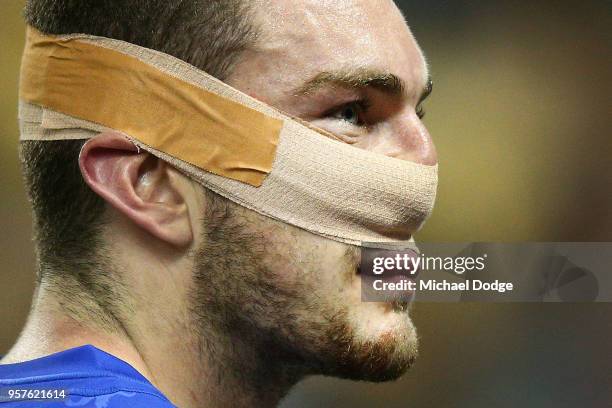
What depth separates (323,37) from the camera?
4.69 ft

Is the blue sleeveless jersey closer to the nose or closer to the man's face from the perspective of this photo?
the man's face

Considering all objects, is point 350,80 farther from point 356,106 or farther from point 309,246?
point 309,246

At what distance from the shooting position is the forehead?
1.42m

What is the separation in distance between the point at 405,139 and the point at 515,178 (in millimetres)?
1610

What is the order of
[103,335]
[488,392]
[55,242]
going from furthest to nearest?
[488,392] → [55,242] → [103,335]

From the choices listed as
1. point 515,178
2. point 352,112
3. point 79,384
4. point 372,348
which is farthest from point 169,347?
point 515,178

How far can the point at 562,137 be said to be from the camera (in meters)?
3.07

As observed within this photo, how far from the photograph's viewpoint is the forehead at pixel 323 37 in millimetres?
1420

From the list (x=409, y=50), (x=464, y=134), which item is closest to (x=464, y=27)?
(x=464, y=134)

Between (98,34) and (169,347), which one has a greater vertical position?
(98,34)

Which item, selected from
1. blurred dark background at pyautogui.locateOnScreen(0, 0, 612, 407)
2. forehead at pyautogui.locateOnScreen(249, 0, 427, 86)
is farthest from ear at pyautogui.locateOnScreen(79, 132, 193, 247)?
blurred dark background at pyautogui.locateOnScreen(0, 0, 612, 407)

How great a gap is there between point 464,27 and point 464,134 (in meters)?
0.36

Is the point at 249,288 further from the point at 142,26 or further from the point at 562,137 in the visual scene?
the point at 562,137

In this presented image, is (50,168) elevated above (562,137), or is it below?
below
